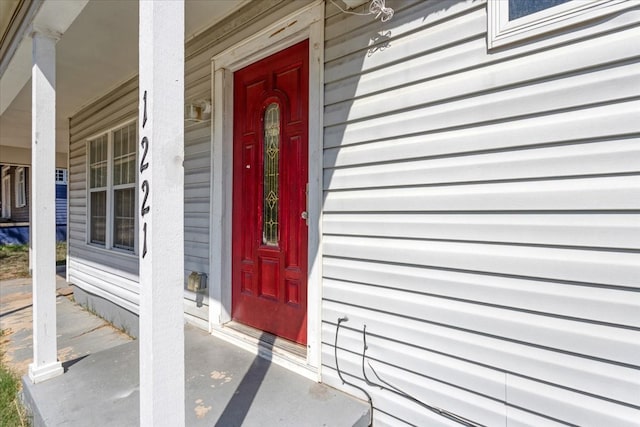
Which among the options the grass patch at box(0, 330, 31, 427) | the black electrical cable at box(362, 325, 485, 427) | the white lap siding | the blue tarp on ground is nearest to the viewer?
the black electrical cable at box(362, 325, 485, 427)

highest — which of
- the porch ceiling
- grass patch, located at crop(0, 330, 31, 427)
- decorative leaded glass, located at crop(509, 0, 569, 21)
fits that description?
the porch ceiling

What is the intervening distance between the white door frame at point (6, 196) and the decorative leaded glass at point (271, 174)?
20357mm

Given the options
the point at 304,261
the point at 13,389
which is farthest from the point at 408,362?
the point at 13,389

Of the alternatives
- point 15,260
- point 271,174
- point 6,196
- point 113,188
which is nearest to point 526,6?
point 271,174

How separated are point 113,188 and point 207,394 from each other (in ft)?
12.1

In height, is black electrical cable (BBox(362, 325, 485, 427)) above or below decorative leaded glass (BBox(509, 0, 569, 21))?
below

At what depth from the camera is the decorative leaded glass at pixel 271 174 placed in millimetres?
2508

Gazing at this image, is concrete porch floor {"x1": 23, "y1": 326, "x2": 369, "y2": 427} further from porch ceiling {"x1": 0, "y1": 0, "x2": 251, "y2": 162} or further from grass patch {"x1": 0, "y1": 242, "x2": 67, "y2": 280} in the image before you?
grass patch {"x1": 0, "y1": 242, "x2": 67, "y2": 280}

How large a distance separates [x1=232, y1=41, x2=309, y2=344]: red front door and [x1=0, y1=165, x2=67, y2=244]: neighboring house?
10.1 metres

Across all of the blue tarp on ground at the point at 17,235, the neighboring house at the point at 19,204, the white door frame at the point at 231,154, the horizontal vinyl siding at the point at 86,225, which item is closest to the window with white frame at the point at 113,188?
the horizontal vinyl siding at the point at 86,225

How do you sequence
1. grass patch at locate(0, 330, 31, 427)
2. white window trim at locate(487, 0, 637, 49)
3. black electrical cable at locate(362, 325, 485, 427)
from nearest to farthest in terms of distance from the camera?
white window trim at locate(487, 0, 637, 49) → black electrical cable at locate(362, 325, 485, 427) → grass patch at locate(0, 330, 31, 427)

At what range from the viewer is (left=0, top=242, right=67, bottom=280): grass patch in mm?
7613

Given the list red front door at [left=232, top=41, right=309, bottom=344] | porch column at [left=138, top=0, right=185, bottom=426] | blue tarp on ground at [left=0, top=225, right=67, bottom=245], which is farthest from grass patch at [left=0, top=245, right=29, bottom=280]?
porch column at [left=138, top=0, right=185, bottom=426]

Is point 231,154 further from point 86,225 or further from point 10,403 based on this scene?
point 86,225
